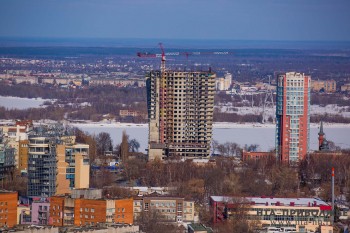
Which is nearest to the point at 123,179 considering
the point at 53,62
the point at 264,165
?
the point at 264,165

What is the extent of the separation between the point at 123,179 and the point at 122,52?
72.0 meters

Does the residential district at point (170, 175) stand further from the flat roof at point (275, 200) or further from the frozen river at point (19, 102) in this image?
the frozen river at point (19, 102)

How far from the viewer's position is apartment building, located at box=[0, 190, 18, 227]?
2144cm

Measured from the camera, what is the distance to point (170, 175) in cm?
2992

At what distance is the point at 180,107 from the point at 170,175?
607cm

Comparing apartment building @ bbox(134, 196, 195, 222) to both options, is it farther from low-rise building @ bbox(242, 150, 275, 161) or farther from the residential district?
low-rise building @ bbox(242, 150, 275, 161)

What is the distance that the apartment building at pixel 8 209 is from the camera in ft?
70.3

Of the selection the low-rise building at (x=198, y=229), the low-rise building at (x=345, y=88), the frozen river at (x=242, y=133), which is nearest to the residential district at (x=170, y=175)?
the low-rise building at (x=198, y=229)

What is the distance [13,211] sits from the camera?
858 inches

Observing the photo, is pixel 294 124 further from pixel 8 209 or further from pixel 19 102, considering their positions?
pixel 19 102

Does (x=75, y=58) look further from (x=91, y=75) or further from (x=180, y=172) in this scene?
(x=180, y=172)

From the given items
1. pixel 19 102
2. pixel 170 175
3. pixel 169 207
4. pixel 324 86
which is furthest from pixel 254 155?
pixel 324 86

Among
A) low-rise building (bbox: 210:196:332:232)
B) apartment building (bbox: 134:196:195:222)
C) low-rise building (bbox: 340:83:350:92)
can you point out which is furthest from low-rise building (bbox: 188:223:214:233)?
low-rise building (bbox: 340:83:350:92)

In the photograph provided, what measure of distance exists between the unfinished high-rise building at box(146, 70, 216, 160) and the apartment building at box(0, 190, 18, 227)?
13.4 meters
